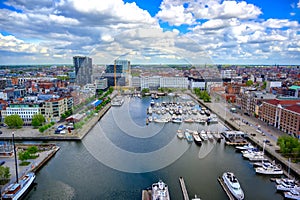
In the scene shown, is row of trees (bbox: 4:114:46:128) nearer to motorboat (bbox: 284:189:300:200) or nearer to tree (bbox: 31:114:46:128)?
tree (bbox: 31:114:46:128)

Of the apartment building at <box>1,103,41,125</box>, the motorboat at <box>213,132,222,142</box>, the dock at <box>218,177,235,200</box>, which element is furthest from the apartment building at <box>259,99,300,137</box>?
the apartment building at <box>1,103,41,125</box>

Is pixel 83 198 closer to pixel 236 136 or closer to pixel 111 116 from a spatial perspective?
pixel 236 136

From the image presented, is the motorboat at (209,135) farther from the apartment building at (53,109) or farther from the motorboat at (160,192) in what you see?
the apartment building at (53,109)

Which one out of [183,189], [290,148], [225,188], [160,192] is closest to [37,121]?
[160,192]

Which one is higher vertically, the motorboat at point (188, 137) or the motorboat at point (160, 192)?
the motorboat at point (188, 137)

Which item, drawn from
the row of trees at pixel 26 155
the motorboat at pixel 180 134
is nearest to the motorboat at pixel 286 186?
the motorboat at pixel 180 134

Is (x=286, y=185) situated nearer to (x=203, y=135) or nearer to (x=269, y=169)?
(x=269, y=169)
